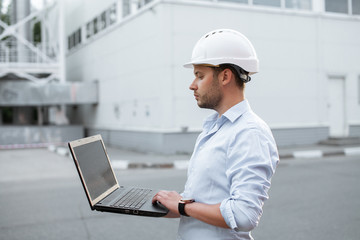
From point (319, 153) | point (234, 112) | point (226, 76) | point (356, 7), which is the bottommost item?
point (319, 153)

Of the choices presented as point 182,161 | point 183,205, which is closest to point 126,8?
point 182,161

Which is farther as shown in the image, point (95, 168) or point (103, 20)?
point (103, 20)

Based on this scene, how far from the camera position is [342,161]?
10.5 m

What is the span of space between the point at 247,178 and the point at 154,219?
3726 mm

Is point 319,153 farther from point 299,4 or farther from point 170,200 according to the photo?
point 170,200

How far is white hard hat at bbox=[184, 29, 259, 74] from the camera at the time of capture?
1.56 metres

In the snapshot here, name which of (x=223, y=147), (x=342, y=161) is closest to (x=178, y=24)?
(x=342, y=161)

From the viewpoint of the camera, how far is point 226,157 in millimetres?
1539

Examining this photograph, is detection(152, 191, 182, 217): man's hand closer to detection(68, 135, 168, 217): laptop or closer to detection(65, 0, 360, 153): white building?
detection(68, 135, 168, 217): laptop

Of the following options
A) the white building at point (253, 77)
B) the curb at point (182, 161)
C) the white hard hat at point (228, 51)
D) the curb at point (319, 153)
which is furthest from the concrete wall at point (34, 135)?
the white hard hat at point (228, 51)

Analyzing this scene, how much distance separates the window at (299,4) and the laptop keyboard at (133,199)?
1350 centimetres

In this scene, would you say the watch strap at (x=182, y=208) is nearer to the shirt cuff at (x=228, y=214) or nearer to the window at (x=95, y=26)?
the shirt cuff at (x=228, y=214)

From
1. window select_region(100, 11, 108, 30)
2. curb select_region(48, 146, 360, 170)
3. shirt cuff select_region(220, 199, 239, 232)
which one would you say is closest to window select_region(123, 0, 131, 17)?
window select_region(100, 11, 108, 30)

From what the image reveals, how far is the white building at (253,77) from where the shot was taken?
12.2 m
